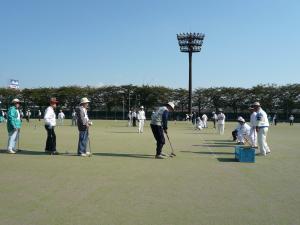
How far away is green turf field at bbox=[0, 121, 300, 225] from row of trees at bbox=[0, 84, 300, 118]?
238 ft

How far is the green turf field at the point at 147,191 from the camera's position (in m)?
5.86

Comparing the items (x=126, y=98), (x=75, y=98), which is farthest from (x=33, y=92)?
(x=126, y=98)

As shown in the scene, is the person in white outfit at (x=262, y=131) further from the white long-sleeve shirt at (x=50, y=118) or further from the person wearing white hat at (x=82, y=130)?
the white long-sleeve shirt at (x=50, y=118)

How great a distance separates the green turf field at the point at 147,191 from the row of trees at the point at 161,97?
238ft

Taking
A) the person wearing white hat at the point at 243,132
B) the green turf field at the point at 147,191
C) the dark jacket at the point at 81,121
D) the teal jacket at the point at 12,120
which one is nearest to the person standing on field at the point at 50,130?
the teal jacket at the point at 12,120

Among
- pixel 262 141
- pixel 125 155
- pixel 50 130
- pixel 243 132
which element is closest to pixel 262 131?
pixel 262 141

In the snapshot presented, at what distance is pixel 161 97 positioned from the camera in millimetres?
85438

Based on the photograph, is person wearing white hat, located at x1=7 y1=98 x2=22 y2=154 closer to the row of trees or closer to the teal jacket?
the teal jacket

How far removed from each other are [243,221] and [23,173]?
18.5ft

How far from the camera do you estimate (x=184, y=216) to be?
19.5 feet

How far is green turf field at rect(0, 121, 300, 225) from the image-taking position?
19.2ft

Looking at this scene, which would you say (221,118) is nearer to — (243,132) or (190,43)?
(243,132)

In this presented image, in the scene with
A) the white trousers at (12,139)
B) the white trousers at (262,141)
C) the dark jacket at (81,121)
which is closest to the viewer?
the dark jacket at (81,121)

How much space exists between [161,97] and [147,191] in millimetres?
77939
